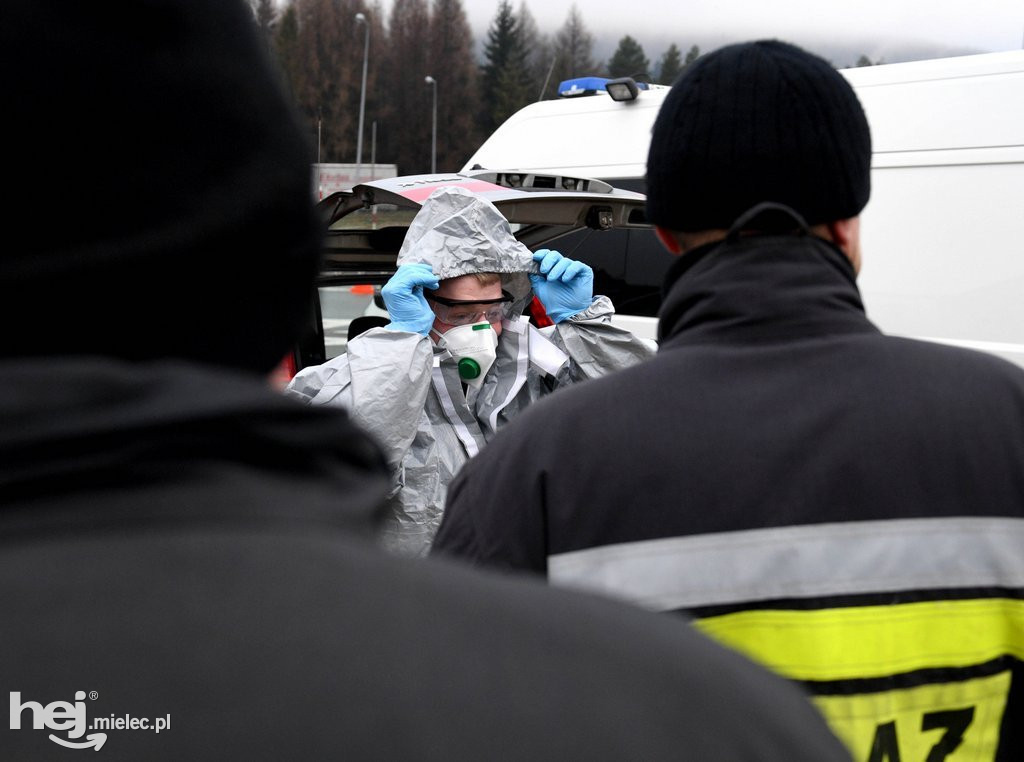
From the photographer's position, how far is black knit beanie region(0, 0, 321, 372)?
595 millimetres

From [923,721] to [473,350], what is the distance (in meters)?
2.13

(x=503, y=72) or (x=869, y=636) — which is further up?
(x=503, y=72)

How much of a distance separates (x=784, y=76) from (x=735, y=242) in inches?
9.0

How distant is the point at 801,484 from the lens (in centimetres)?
132

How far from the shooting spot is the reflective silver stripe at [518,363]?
10.4 ft

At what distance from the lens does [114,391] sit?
582 millimetres

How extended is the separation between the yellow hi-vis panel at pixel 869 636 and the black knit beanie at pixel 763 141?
0.52 m

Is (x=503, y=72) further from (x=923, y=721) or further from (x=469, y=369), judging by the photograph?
(x=923, y=721)

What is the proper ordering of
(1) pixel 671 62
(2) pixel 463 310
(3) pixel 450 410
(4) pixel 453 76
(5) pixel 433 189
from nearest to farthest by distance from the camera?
1. (3) pixel 450 410
2. (2) pixel 463 310
3. (5) pixel 433 189
4. (4) pixel 453 76
5. (1) pixel 671 62

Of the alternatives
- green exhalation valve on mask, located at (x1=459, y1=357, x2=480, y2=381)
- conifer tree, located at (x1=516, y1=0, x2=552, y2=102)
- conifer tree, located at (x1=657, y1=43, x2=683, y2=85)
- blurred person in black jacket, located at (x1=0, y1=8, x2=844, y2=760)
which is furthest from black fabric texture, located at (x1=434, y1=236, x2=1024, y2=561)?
conifer tree, located at (x1=516, y1=0, x2=552, y2=102)

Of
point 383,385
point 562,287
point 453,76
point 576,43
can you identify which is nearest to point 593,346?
point 562,287

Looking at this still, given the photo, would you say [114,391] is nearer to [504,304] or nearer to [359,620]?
[359,620]

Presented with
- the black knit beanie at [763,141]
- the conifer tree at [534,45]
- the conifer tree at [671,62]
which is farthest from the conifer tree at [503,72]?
the black knit beanie at [763,141]

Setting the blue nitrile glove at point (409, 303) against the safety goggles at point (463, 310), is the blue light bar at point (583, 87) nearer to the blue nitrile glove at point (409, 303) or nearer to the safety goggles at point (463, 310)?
the safety goggles at point (463, 310)
